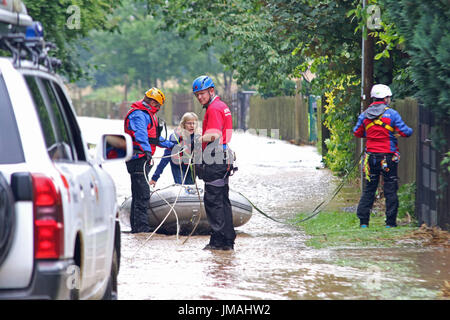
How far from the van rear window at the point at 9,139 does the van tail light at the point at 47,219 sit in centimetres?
21

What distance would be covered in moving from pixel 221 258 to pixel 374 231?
8.33ft

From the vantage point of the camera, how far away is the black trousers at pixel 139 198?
11883mm

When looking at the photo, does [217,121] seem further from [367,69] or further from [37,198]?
[37,198]

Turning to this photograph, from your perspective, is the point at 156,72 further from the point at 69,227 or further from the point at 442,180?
the point at 69,227

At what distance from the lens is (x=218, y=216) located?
34.5 feet

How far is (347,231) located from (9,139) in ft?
25.0

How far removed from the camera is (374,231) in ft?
37.8

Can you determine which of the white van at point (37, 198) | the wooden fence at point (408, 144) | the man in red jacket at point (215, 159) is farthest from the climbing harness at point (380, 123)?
the white van at point (37, 198)

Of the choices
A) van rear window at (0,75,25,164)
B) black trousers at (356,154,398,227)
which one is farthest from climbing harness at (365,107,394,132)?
van rear window at (0,75,25,164)

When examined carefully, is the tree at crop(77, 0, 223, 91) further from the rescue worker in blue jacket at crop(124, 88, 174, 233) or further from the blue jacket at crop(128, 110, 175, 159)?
the blue jacket at crop(128, 110, 175, 159)

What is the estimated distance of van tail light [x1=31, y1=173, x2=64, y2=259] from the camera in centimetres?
448

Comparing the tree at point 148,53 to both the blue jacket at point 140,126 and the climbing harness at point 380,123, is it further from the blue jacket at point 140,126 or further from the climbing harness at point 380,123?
the climbing harness at point 380,123

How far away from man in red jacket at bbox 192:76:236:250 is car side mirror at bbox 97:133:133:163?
3664mm
